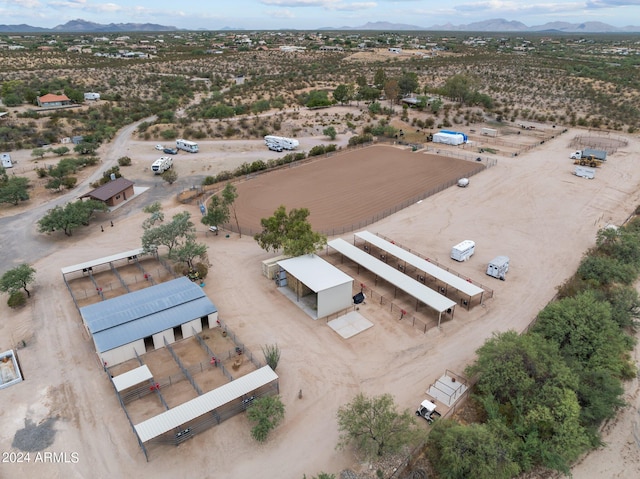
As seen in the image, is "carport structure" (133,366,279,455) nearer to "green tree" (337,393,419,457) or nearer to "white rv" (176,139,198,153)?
"green tree" (337,393,419,457)

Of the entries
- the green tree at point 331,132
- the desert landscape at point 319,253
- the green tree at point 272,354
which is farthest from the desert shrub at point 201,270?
the green tree at point 331,132

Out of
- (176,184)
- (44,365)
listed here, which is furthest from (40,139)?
(44,365)

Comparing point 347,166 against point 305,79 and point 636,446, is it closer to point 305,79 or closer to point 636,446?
point 636,446

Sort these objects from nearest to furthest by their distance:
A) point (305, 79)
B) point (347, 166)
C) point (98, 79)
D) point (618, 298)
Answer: point (618, 298)
point (347, 166)
point (98, 79)
point (305, 79)

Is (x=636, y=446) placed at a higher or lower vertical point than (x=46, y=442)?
lower

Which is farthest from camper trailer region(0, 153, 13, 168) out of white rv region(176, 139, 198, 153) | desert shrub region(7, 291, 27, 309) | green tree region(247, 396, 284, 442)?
green tree region(247, 396, 284, 442)

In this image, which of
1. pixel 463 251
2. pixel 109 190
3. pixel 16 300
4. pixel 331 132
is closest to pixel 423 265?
pixel 463 251
